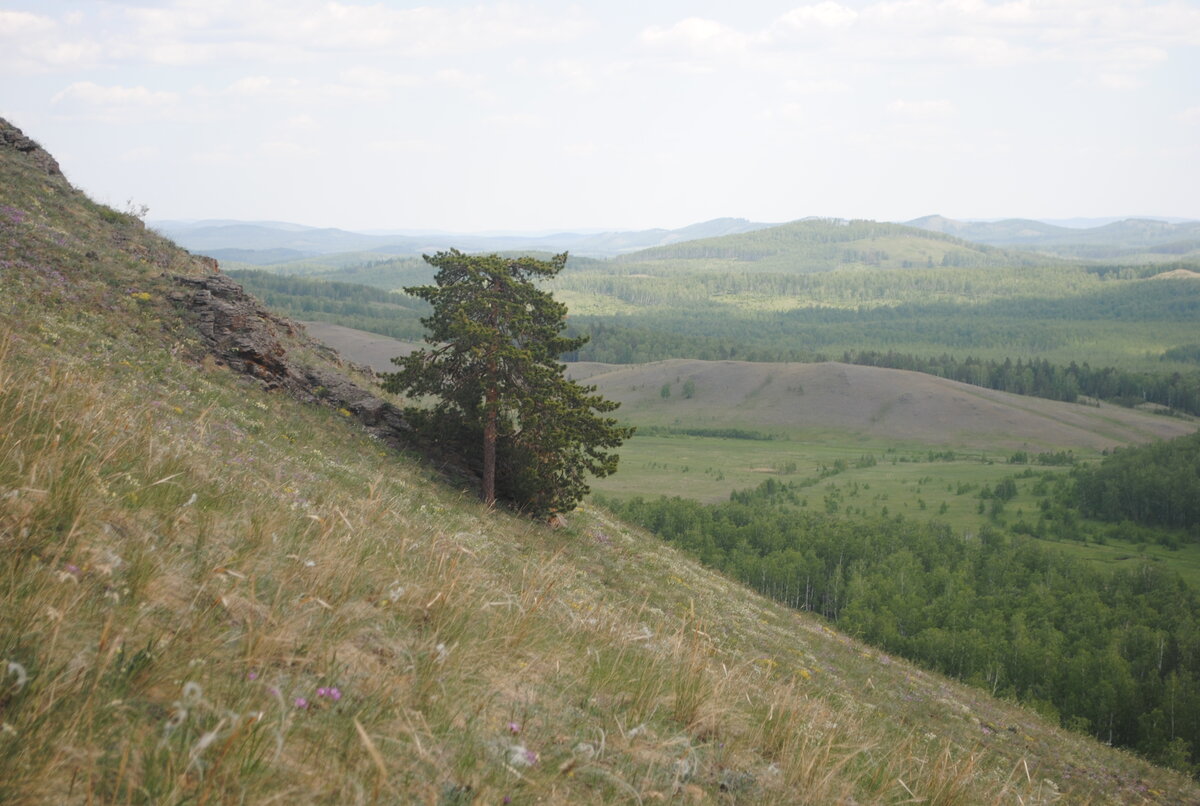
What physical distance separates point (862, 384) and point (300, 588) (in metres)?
170

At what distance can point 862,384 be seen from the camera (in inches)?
6462

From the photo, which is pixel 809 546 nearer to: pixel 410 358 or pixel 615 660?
pixel 410 358

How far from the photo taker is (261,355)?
22703 millimetres

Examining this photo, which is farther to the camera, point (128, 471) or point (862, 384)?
point (862, 384)

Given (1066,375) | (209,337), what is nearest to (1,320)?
(209,337)

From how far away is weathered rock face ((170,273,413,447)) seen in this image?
22281 millimetres

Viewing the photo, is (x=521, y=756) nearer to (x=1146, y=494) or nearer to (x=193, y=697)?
(x=193, y=697)

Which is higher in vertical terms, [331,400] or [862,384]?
[331,400]

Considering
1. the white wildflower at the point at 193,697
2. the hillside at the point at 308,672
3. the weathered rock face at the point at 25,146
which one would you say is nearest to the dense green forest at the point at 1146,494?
the weathered rock face at the point at 25,146

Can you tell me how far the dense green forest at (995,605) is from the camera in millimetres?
43719

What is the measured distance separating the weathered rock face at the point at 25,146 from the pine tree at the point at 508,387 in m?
19.1

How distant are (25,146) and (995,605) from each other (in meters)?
65.3

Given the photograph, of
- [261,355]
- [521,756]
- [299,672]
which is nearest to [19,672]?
[299,672]

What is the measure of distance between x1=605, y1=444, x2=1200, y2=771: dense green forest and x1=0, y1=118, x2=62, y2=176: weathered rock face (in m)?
47.3
